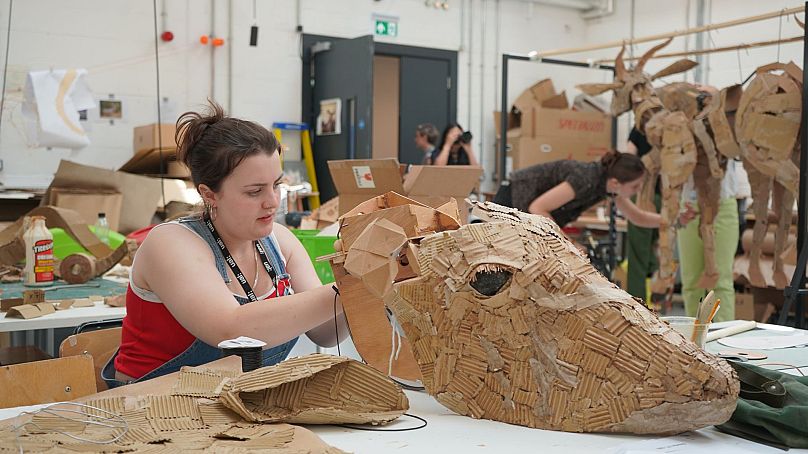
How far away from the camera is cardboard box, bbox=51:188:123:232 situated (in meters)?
4.23

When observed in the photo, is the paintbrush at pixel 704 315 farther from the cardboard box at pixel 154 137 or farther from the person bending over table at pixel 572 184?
the cardboard box at pixel 154 137

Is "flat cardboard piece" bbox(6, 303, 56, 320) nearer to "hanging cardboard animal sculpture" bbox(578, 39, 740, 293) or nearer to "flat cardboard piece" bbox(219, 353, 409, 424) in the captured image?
"flat cardboard piece" bbox(219, 353, 409, 424)

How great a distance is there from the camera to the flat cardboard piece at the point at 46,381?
4.97 ft

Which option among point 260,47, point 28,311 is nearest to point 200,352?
point 28,311

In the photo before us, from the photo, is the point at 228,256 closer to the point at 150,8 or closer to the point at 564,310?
the point at 564,310

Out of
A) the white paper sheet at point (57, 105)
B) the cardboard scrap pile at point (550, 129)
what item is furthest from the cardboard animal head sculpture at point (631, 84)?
the white paper sheet at point (57, 105)

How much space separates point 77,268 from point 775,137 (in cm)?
313

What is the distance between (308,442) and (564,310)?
1.40 ft

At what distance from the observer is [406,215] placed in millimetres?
1468

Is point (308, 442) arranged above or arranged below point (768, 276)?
above

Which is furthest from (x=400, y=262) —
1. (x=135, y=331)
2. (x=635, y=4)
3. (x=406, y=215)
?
(x=635, y=4)

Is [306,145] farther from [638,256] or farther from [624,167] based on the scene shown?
[624,167]

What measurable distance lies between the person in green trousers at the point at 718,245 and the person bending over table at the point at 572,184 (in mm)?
170

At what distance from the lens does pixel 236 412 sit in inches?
47.7
